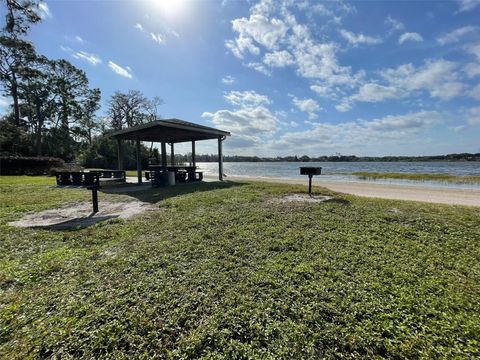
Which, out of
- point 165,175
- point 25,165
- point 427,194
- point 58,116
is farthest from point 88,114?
point 427,194

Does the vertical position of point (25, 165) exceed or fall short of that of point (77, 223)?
it exceeds it

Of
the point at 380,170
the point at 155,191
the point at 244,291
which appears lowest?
the point at 380,170

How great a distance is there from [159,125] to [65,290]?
9.10 metres

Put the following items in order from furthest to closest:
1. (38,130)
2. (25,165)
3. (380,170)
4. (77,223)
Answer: (380,170)
(38,130)
(25,165)
(77,223)

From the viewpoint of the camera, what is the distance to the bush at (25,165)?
698 inches

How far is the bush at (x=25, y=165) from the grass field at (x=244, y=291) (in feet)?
61.0

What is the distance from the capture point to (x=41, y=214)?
241 inches

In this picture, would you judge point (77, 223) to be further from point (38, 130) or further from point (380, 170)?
point (380, 170)

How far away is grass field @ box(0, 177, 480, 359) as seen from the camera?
1824mm

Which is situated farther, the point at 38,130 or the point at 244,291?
the point at 38,130

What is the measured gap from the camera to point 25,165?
18.6m

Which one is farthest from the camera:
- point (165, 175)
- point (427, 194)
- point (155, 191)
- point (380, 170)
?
point (380, 170)

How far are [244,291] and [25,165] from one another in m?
23.7

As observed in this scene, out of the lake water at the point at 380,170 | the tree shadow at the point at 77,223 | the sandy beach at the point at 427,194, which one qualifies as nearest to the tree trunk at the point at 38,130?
the lake water at the point at 380,170
